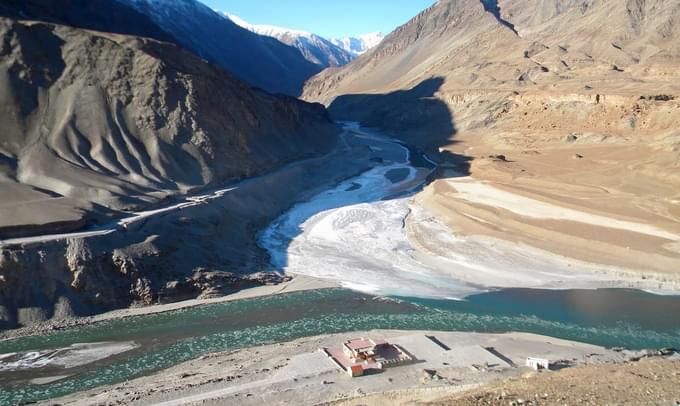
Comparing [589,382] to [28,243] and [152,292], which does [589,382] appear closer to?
[152,292]

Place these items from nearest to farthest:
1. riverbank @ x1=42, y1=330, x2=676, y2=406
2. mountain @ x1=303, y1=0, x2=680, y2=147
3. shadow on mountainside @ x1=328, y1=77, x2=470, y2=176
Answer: riverbank @ x1=42, y1=330, x2=676, y2=406
mountain @ x1=303, y1=0, x2=680, y2=147
shadow on mountainside @ x1=328, y1=77, x2=470, y2=176

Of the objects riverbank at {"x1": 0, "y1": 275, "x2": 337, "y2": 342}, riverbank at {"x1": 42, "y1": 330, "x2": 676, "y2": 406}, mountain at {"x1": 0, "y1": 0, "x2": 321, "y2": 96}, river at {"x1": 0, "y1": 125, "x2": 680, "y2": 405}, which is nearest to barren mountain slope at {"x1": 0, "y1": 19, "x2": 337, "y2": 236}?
riverbank at {"x1": 0, "y1": 275, "x2": 337, "y2": 342}

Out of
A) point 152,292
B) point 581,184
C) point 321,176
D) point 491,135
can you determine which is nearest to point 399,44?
point 491,135

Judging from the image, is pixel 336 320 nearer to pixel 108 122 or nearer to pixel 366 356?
pixel 366 356

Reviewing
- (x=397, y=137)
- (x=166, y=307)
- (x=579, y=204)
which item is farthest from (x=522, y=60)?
(x=166, y=307)

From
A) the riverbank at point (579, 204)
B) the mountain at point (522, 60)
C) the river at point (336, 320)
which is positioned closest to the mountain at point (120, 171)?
the river at point (336, 320)

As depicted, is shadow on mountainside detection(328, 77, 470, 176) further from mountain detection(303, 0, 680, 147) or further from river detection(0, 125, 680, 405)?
river detection(0, 125, 680, 405)

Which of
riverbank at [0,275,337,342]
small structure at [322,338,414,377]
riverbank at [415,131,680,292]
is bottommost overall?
small structure at [322,338,414,377]
